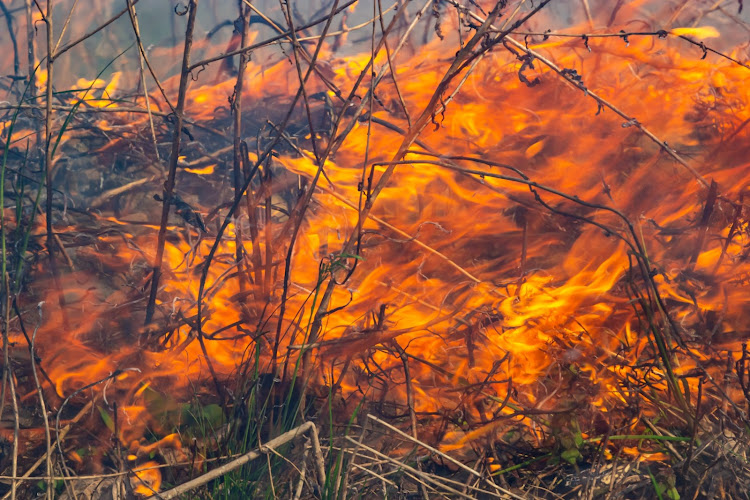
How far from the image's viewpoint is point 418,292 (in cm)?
194

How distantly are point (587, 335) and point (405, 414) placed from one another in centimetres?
61

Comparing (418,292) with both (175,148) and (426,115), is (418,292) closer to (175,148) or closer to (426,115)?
(426,115)

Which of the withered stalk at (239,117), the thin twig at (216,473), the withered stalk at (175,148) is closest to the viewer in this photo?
the thin twig at (216,473)

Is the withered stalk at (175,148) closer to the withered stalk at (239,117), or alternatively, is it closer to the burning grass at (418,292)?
the burning grass at (418,292)

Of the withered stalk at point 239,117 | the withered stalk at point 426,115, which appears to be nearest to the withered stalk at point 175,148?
the withered stalk at point 239,117

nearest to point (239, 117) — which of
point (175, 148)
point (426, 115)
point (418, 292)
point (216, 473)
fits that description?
point (175, 148)

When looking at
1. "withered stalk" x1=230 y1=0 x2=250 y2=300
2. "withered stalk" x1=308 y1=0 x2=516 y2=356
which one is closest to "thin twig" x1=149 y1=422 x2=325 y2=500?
"withered stalk" x1=308 y1=0 x2=516 y2=356

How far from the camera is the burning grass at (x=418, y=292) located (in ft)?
4.60

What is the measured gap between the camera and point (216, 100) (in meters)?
3.56

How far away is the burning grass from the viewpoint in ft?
4.60

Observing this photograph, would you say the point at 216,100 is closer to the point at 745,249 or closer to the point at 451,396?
the point at 451,396

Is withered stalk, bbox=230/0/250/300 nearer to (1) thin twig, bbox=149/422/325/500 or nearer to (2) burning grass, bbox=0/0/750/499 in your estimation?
(2) burning grass, bbox=0/0/750/499

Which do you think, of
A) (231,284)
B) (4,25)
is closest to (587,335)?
(231,284)

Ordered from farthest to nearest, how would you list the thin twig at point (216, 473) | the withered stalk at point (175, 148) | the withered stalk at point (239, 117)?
the withered stalk at point (239, 117) < the withered stalk at point (175, 148) < the thin twig at point (216, 473)
